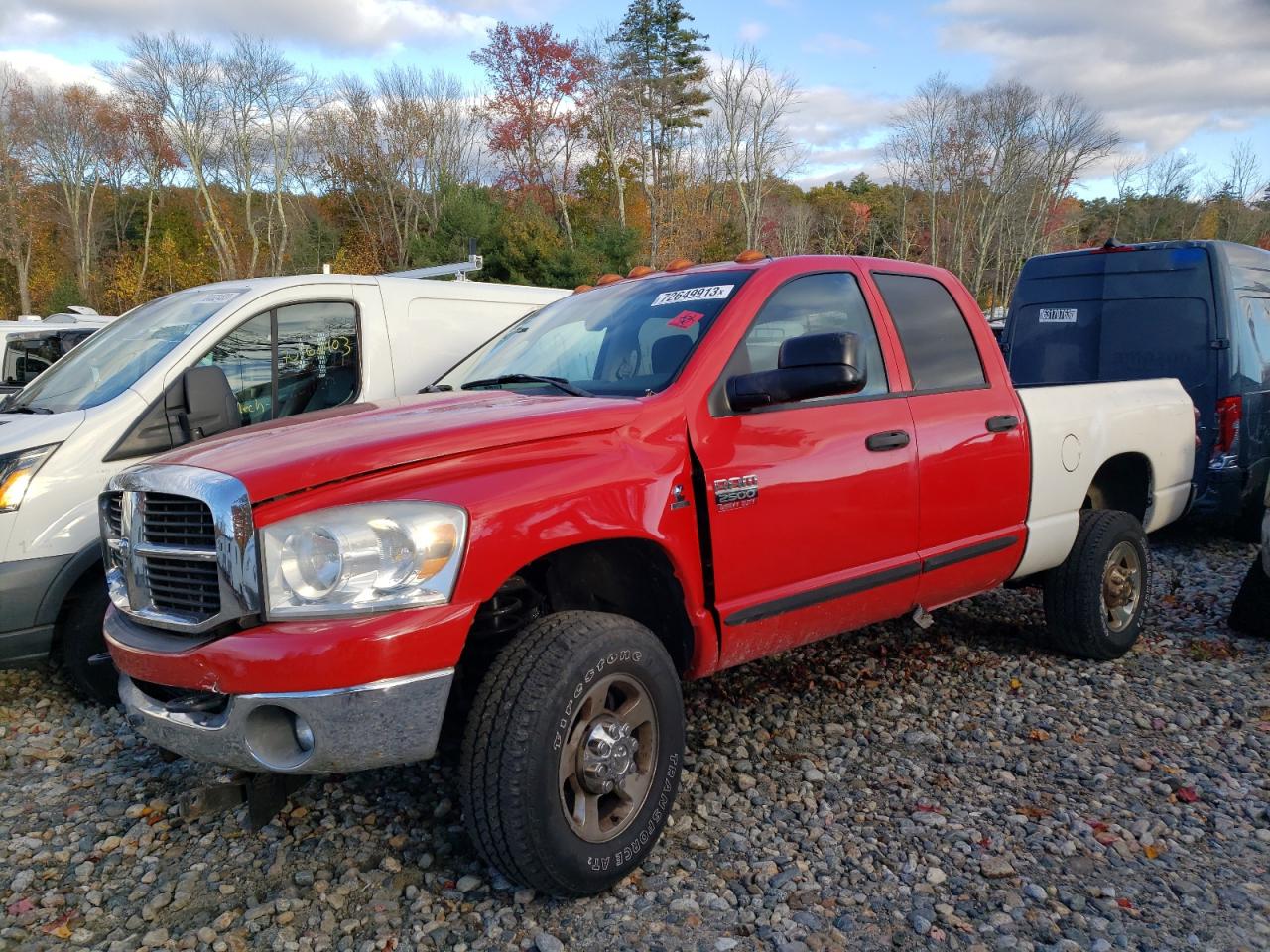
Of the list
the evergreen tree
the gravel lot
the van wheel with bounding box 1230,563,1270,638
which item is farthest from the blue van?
the evergreen tree

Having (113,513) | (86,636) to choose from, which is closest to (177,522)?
(113,513)

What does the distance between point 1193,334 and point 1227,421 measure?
2.31ft

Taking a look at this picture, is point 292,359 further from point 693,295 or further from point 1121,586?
point 1121,586

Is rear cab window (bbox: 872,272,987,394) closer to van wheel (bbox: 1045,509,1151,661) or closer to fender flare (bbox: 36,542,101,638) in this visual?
van wheel (bbox: 1045,509,1151,661)

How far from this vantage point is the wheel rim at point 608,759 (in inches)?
108

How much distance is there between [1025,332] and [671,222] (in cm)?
3151

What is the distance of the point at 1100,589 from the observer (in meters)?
4.65

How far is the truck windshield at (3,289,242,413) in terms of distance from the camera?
462 centimetres

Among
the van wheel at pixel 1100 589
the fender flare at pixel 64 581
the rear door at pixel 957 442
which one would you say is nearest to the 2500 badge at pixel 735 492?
the rear door at pixel 957 442

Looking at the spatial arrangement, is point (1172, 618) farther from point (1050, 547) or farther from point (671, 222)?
point (671, 222)

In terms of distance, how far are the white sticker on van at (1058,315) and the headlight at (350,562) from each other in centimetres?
690

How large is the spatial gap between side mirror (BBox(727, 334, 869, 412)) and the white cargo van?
2551 mm

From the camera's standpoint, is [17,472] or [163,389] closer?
[17,472]

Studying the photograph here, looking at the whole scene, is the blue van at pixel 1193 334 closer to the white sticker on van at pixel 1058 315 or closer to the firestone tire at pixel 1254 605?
A: the white sticker on van at pixel 1058 315
